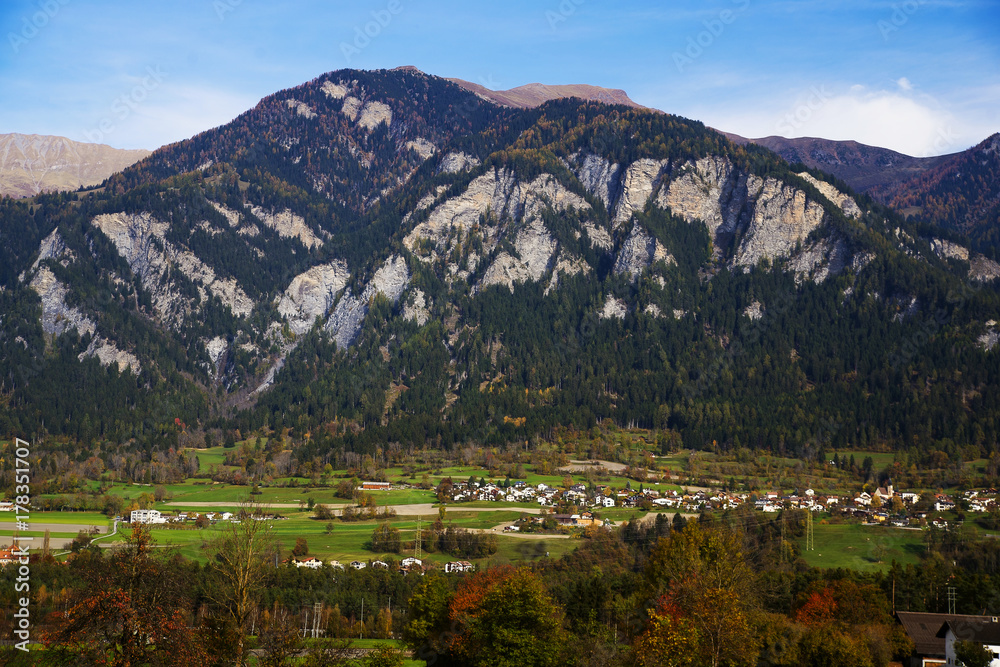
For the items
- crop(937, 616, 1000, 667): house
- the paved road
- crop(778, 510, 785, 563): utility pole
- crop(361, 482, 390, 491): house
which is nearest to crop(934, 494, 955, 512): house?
crop(778, 510, 785, 563): utility pole

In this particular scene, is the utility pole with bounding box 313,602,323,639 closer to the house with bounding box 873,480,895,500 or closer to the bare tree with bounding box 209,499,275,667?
the bare tree with bounding box 209,499,275,667

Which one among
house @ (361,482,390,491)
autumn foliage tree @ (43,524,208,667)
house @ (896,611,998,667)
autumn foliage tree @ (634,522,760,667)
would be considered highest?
autumn foliage tree @ (43,524,208,667)

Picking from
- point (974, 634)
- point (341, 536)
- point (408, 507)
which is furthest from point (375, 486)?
point (974, 634)

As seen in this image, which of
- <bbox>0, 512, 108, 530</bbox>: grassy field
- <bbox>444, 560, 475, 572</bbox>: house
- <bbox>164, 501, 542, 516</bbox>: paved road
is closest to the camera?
<bbox>444, 560, 475, 572</bbox>: house

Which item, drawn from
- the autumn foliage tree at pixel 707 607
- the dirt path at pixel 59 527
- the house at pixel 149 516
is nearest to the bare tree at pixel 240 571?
the autumn foliage tree at pixel 707 607

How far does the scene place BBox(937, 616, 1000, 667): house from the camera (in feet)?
219

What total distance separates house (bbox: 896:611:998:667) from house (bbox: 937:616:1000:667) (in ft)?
0.59

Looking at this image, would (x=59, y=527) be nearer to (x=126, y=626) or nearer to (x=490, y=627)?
(x=490, y=627)

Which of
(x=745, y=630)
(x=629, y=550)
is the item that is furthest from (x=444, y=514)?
(x=745, y=630)

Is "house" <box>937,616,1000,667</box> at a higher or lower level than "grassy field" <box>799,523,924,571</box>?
higher

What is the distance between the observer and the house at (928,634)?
7069 centimetres

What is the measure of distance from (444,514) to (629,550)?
41211 mm

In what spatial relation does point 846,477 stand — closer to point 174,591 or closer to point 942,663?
point 942,663

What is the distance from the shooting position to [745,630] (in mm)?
50906
